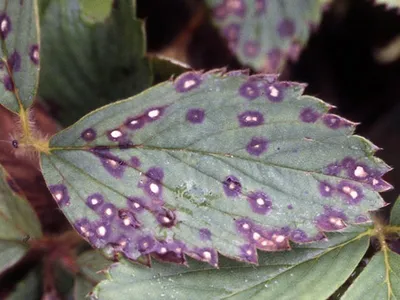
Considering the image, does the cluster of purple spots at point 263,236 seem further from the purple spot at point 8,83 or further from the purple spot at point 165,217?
the purple spot at point 8,83

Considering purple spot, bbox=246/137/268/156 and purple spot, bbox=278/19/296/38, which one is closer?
purple spot, bbox=246/137/268/156

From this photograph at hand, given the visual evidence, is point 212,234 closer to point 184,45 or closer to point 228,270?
point 228,270

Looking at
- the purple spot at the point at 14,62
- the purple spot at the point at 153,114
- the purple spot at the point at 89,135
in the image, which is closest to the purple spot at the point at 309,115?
the purple spot at the point at 153,114

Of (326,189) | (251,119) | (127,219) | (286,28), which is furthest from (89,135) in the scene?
(286,28)

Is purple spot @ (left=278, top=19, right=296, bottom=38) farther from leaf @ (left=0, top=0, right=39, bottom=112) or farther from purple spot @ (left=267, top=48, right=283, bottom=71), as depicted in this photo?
leaf @ (left=0, top=0, right=39, bottom=112)

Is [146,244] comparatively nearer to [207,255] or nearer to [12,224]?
[207,255]

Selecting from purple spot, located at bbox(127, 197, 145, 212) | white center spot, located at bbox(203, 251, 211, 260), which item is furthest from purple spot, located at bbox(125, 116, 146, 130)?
white center spot, located at bbox(203, 251, 211, 260)

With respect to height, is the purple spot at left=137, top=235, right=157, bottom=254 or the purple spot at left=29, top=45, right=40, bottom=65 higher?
the purple spot at left=29, top=45, right=40, bottom=65
